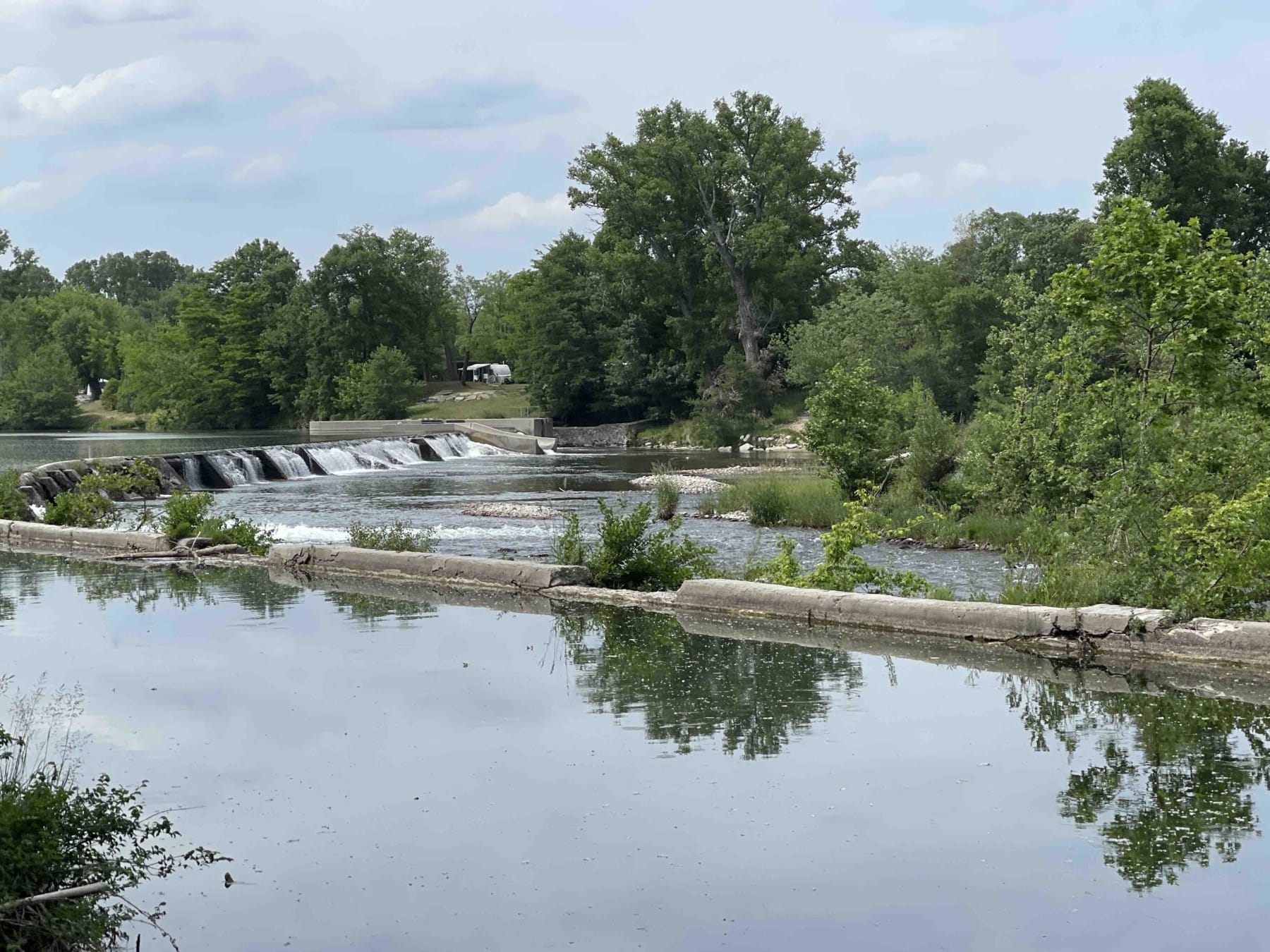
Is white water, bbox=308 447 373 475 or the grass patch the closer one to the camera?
the grass patch

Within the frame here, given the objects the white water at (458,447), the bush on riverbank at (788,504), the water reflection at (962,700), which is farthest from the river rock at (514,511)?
the white water at (458,447)

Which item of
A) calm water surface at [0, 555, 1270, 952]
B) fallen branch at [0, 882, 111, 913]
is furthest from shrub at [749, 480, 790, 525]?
fallen branch at [0, 882, 111, 913]

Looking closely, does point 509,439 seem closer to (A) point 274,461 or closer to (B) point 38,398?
(A) point 274,461

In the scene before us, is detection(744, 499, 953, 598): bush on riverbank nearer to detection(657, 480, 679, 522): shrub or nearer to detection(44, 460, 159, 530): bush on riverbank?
detection(44, 460, 159, 530): bush on riverbank

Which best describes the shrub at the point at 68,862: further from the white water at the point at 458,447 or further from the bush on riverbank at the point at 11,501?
the white water at the point at 458,447

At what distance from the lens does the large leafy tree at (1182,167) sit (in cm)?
5347

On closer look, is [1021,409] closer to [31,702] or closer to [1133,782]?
[1133,782]

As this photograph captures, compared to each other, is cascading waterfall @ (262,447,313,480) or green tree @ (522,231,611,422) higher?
green tree @ (522,231,611,422)

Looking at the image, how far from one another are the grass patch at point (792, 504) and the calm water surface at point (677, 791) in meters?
12.9

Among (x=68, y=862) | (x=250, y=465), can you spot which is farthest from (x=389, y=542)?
(x=250, y=465)

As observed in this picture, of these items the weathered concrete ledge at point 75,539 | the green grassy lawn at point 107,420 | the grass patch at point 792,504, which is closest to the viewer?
the weathered concrete ledge at point 75,539

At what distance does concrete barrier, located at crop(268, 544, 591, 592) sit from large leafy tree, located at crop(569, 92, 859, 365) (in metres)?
49.0

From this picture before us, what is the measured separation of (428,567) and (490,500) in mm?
16531

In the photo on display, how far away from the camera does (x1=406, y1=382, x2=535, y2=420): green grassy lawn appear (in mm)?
71188
